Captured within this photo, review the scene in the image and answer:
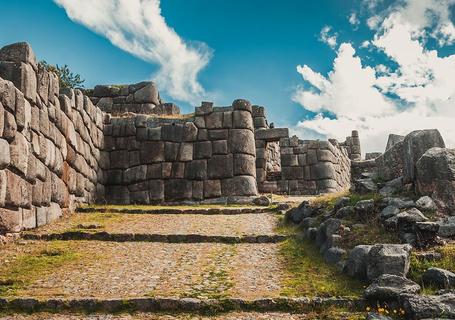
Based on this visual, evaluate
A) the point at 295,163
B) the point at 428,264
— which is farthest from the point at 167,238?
the point at 295,163

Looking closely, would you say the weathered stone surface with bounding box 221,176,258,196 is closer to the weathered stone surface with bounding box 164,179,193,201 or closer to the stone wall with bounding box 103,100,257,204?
the stone wall with bounding box 103,100,257,204

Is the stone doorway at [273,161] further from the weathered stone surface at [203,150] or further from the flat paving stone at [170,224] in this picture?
the flat paving stone at [170,224]

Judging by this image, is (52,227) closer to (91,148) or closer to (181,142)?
(91,148)

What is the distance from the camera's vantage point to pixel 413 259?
20.6 feet

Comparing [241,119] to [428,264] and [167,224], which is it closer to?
[167,224]

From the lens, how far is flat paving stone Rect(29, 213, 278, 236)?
10070 millimetres

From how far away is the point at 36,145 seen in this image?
9.93 metres

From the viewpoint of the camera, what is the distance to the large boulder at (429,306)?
15.1ft

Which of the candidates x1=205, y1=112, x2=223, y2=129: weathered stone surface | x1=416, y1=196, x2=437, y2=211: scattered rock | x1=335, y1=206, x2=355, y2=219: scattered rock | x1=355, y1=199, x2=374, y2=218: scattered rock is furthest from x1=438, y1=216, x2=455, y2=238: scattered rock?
x1=205, y1=112, x2=223, y2=129: weathered stone surface

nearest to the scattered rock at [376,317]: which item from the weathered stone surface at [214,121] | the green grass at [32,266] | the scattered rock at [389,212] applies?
the scattered rock at [389,212]

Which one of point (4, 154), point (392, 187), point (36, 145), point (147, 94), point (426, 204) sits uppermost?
point (147, 94)

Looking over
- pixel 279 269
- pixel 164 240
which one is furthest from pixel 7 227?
pixel 279 269

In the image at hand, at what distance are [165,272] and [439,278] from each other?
387 centimetres

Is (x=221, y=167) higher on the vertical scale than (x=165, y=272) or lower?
higher
